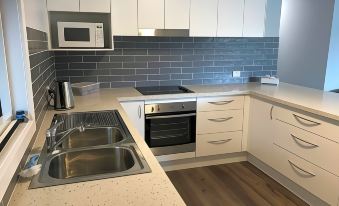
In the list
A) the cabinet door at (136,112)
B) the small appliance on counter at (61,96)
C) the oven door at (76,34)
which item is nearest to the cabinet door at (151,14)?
the oven door at (76,34)

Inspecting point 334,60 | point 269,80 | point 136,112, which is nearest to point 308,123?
point 269,80

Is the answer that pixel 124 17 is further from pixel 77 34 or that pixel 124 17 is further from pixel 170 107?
pixel 170 107

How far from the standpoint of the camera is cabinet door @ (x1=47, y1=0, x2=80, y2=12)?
2.58m

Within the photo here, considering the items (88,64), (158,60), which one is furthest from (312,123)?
(88,64)

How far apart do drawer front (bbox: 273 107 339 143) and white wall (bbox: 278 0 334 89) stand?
7.64 feet

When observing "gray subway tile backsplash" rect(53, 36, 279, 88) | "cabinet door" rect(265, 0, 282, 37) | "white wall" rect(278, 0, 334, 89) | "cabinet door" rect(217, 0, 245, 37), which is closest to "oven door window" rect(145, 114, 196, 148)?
"gray subway tile backsplash" rect(53, 36, 279, 88)

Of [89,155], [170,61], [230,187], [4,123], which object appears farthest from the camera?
[170,61]

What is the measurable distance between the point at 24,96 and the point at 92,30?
147cm

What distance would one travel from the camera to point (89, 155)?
1510 mm

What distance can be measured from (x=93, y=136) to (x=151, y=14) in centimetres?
150

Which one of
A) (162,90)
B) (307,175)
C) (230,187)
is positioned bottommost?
(230,187)

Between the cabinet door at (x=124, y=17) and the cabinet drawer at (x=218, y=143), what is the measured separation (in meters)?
1.33

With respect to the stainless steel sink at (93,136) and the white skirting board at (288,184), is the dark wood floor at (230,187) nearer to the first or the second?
the white skirting board at (288,184)

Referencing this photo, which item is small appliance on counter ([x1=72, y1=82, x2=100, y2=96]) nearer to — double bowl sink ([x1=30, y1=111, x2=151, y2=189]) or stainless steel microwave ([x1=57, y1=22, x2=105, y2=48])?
stainless steel microwave ([x1=57, y1=22, x2=105, y2=48])
